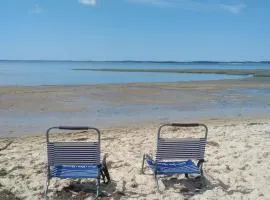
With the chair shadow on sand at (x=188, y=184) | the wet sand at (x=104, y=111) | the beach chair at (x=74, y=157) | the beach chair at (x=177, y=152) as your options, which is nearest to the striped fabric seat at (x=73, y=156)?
the beach chair at (x=74, y=157)

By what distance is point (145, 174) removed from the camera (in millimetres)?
7137

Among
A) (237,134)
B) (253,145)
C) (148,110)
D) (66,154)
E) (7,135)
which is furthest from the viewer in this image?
(148,110)

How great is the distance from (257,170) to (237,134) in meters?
3.56

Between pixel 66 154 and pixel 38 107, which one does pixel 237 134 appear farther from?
pixel 38 107

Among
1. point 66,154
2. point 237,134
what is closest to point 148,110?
point 237,134

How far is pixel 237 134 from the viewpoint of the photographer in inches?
429

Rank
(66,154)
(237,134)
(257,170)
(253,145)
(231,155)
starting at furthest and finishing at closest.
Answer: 1. (237,134)
2. (253,145)
3. (231,155)
4. (257,170)
5. (66,154)

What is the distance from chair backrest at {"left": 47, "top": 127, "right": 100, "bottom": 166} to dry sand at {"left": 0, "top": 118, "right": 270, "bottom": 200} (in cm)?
56

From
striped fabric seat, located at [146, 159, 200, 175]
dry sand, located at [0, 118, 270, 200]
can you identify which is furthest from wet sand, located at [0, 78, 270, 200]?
striped fabric seat, located at [146, 159, 200, 175]

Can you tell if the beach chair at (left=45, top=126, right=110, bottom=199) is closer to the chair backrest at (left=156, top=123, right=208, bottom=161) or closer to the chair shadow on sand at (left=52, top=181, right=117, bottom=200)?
the chair shadow on sand at (left=52, top=181, right=117, bottom=200)

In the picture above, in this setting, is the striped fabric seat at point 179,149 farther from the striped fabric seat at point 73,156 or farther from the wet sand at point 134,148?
the striped fabric seat at point 73,156

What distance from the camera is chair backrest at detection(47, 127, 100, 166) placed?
596cm

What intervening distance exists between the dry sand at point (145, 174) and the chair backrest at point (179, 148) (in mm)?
541

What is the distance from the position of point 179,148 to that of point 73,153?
5.59 feet
